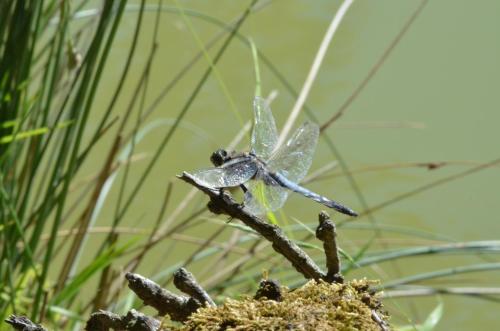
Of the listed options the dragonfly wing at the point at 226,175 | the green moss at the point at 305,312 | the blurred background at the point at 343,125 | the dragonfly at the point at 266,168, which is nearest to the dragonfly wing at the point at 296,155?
the dragonfly at the point at 266,168

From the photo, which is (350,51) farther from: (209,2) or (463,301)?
(463,301)

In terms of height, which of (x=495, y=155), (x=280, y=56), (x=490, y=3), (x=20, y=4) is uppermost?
(x=490, y=3)

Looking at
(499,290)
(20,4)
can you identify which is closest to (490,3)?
(499,290)

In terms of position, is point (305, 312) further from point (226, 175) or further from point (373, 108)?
point (373, 108)

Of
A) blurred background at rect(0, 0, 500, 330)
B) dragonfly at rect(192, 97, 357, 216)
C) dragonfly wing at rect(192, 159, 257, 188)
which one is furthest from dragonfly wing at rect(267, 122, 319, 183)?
blurred background at rect(0, 0, 500, 330)

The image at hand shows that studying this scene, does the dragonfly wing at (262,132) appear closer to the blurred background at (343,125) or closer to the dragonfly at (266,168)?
the dragonfly at (266,168)

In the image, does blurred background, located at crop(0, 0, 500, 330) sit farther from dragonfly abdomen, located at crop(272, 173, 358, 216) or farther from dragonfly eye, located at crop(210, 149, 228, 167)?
dragonfly eye, located at crop(210, 149, 228, 167)
